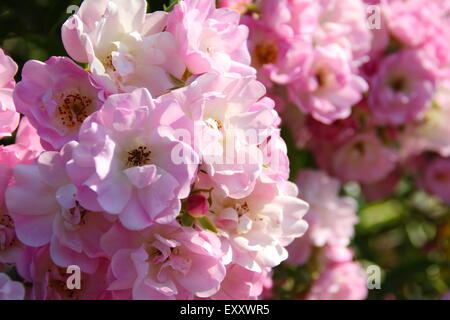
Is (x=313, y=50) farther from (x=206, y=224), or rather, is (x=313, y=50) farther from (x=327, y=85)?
(x=206, y=224)

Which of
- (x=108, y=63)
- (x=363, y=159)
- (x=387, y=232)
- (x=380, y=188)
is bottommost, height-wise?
(x=387, y=232)

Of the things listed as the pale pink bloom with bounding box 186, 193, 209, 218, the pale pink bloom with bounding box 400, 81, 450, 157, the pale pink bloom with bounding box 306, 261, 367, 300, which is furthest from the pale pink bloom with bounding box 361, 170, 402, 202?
the pale pink bloom with bounding box 186, 193, 209, 218

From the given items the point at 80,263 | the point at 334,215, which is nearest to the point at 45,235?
the point at 80,263

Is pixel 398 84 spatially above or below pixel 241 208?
below

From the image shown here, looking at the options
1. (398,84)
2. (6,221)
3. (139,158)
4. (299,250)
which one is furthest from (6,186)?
(398,84)

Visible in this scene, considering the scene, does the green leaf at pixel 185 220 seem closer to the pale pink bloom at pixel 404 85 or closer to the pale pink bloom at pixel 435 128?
the pale pink bloom at pixel 404 85

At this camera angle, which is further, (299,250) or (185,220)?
(299,250)
